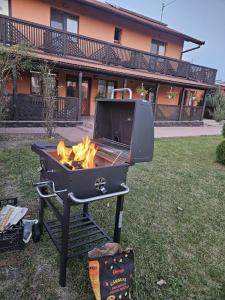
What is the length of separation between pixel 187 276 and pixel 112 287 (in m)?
0.95

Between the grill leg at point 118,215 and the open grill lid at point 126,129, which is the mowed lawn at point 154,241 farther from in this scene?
the open grill lid at point 126,129

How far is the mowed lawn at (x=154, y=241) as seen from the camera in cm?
200

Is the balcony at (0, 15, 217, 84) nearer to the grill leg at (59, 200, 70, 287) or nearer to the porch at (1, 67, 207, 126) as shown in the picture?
the porch at (1, 67, 207, 126)

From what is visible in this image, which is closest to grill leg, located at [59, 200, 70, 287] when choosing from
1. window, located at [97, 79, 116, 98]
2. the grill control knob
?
the grill control knob

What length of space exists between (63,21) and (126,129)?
475 inches

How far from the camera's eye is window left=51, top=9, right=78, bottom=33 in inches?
457

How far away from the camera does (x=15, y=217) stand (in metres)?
2.55

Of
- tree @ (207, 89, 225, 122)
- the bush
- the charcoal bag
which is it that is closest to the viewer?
the charcoal bag

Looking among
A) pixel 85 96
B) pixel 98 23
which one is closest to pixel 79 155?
pixel 85 96

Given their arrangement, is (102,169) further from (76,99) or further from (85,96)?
(85,96)

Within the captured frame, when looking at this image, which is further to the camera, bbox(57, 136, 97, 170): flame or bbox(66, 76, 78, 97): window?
bbox(66, 76, 78, 97): window

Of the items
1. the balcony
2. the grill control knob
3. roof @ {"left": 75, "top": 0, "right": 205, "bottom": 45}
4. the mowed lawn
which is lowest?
the mowed lawn

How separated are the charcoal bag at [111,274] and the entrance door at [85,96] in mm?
12031

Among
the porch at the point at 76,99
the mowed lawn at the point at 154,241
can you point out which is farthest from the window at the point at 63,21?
the mowed lawn at the point at 154,241
